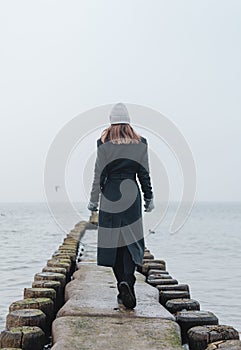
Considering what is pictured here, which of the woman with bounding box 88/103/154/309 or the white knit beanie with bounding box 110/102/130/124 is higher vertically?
the white knit beanie with bounding box 110/102/130/124

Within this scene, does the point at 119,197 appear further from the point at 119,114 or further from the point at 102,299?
the point at 102,299

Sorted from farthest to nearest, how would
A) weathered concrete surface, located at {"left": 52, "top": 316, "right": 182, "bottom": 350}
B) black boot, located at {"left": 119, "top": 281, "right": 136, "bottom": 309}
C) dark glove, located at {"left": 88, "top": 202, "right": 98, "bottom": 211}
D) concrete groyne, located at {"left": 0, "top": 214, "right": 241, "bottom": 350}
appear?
1. dark glove, located at {"left": 88, "top": 202, "right": 98, "bottom": 211}
2. black boot, located at {"left": 119, "top": 281, "right": 136, "bottom": 309}
3. concrete groyne, located at {"left": 0, "top": 214, "right": 241, "bottom": 350}
4. weathered concrete surface, located at {"left": 52, "top": 316, "right": 182, "bottom": 350}

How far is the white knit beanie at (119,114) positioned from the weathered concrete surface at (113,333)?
6.27 feet

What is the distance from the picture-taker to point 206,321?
214 inches

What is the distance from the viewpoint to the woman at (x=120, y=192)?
5992mm

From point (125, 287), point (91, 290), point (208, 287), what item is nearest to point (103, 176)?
point (125, 287)

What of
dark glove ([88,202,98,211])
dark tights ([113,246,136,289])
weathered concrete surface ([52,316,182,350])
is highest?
dark glove ([88,202,98,211])

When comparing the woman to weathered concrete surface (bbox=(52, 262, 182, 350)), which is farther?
the woman

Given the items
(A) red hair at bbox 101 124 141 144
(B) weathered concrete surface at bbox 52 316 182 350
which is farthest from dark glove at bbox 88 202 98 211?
(B) weathered concrete surface at bbox 52 316 182 350

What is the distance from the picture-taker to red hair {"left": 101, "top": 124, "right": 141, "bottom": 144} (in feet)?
19.7

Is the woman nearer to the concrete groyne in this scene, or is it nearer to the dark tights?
the dark tights

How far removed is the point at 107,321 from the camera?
5.32 metres

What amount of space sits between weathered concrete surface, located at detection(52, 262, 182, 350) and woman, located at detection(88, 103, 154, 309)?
14.7 inches

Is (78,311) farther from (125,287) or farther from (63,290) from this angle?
(63,290)
